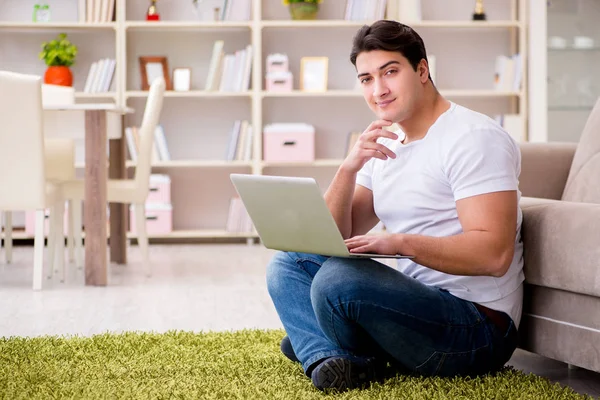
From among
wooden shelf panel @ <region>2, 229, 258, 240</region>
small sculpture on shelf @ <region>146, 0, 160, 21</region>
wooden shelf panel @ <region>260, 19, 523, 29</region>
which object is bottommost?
wooden shelf panel @ <region>2, 229, 258, 240</region>

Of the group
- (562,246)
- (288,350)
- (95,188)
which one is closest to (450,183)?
(562,246)

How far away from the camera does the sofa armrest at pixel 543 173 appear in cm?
254

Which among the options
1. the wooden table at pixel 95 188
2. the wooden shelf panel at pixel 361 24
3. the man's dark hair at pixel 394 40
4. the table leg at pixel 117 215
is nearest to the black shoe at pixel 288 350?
the man's dark hair at pixel 394 40

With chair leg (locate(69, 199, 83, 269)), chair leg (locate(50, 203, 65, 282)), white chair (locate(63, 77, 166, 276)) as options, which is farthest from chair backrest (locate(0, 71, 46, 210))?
chair leg (locate(69, 199, 83, 269))

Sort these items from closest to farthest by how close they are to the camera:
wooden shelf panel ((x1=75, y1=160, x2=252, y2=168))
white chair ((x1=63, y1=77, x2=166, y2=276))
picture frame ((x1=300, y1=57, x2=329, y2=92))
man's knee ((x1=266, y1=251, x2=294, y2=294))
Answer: man's knee ((x1=266, y1=251, x2=294, y2=294))
white chair ((x1=63, y1=77, x2=166, y2=276))
wooden shelf panel ((x1=75, y1=160, x2=252, y2=168))
picture frame ((x1=300, y1=57, x2=329, y2=92))

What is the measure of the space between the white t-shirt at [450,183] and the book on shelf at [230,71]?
11.6 ft

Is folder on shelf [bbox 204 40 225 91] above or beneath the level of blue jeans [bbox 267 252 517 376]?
above

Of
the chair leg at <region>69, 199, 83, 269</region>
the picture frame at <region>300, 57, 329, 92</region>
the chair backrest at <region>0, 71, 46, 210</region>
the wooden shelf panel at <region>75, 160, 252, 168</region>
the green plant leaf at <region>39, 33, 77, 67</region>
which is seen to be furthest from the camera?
the picture frame at <region>300, 57, 329, 92</region>

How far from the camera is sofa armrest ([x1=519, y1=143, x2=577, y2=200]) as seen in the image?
2.54 m

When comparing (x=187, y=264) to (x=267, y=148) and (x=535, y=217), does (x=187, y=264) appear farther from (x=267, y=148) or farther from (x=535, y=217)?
(x=535, y=217)

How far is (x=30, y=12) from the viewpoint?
5.49 metres

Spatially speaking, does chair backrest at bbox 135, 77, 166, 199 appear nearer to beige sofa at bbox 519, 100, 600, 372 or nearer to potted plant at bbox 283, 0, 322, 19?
potted plant at bbox 283, 0, 322, 19

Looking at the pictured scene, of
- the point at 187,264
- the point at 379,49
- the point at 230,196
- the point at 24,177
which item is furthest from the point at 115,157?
the point at 379,49

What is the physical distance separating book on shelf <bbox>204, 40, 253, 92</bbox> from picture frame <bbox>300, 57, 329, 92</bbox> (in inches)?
13.5
